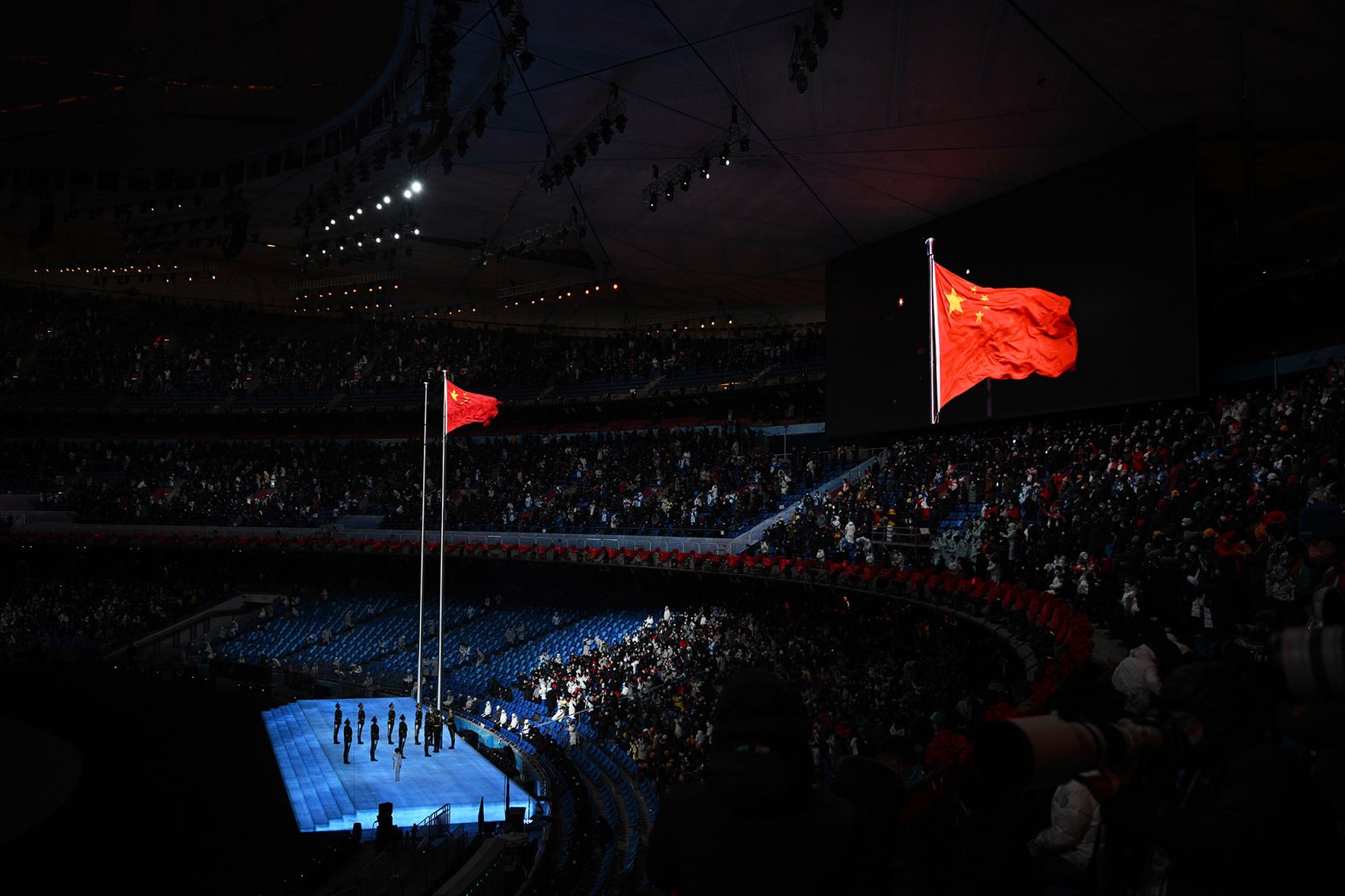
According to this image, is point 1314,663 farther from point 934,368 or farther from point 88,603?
point 88,603

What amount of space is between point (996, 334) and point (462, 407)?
45.8 ft

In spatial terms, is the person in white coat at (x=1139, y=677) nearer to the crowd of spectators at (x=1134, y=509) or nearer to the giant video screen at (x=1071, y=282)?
the crowd of spectators at (x=1134, y=509)

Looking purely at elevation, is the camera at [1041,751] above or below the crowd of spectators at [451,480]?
below

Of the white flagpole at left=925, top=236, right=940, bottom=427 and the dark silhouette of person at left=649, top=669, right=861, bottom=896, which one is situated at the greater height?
the white flagpole at left=925, top=236, right=940, bottom=427

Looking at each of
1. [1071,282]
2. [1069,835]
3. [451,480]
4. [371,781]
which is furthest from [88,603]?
[1069,835]

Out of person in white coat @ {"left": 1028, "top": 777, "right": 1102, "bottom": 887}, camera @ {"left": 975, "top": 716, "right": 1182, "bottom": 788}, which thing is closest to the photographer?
camera @ {"left": 975, "top": 716, "right": 1182, "bottom": 788}

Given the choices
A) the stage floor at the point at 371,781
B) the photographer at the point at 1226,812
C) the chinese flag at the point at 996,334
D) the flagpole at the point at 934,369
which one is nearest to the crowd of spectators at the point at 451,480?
the flagpole at the point at 934,369

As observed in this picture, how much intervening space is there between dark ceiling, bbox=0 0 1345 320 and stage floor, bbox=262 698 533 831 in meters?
15.7

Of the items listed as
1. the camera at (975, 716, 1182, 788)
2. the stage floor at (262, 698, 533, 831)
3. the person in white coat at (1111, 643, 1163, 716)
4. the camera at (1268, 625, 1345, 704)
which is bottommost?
the stage floor at (262, 698, 533, 831)

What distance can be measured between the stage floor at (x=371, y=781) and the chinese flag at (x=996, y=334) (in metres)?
15.6

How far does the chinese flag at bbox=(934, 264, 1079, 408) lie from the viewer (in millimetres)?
23797

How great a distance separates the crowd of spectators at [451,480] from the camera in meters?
34.1

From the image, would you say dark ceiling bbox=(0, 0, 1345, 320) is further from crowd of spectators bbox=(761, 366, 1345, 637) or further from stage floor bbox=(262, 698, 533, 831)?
stage floor bbox=(262, 698, 533, 831)

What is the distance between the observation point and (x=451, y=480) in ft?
144
